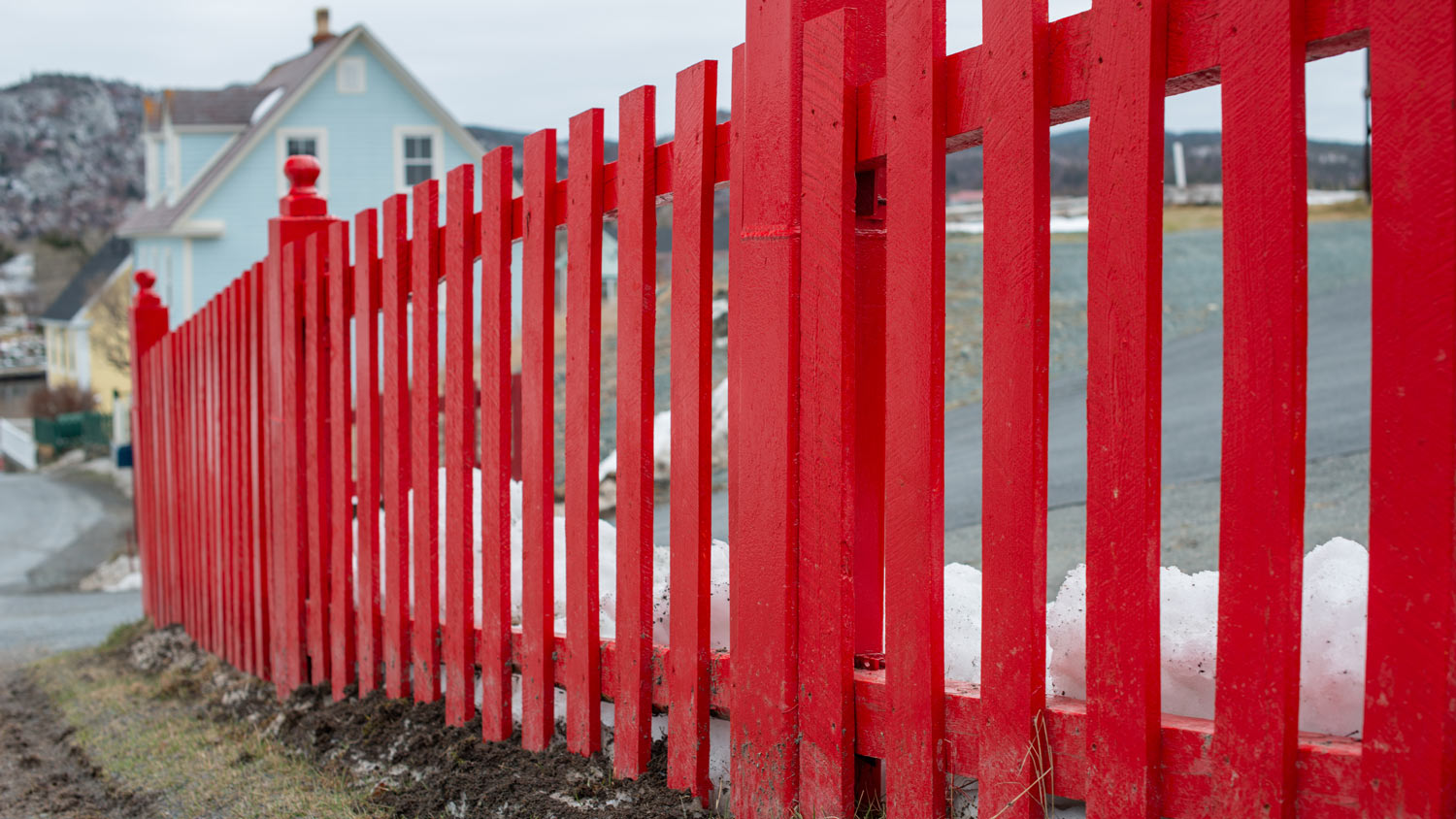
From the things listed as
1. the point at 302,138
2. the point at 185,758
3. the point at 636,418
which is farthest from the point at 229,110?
the point at 636,418

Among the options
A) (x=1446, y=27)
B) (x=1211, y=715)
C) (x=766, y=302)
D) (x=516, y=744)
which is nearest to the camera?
(x=1446, y=27)

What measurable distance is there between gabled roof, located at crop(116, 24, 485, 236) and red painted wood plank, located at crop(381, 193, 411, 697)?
790 inches

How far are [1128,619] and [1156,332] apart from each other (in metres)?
0.42

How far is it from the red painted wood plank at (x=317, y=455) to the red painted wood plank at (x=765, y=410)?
230 centimetres

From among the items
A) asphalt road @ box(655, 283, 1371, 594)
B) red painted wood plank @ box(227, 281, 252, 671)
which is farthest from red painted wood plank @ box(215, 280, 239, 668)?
asphalt road @ box(655, 283, 1371, 594)

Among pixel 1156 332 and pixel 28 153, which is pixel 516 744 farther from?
pixel 28 153

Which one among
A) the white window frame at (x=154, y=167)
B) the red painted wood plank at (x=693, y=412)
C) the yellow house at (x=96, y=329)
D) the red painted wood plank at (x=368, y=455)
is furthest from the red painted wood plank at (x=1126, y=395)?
the yellow house at (x=96, y=329)

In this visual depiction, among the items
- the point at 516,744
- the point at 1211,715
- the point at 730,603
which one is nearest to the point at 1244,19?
the point at 1211,715

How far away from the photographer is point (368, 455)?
3.77 meters

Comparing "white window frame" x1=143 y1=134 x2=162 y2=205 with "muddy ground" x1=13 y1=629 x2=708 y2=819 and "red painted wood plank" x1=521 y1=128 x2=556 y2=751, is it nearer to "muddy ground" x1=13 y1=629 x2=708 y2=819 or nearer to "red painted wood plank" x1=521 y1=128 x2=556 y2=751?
"muddy ground" x1=13 y1=629 x2=708 y2=819

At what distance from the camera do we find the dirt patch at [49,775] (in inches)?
133

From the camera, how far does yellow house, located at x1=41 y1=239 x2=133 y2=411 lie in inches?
1276

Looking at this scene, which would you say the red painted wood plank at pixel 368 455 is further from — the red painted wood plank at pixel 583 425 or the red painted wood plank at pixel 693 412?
the red painted wood plank at pixel 693 412

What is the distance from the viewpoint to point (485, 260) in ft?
10.0
